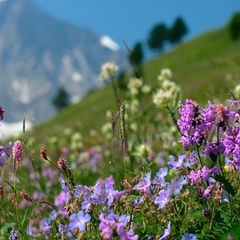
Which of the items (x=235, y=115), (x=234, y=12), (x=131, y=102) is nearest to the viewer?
(x=235, y=115)

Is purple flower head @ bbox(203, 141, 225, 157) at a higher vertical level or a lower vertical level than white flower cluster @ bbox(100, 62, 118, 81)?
lower

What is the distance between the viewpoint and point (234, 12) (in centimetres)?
7925

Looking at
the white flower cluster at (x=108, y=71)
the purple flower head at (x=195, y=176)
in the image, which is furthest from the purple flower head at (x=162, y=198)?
the white flower cluster at (x=108, y=71)

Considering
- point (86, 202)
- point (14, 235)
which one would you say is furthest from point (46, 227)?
point (86, 202)

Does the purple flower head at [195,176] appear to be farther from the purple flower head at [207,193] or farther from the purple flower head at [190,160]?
the purple flower head at [190,160]

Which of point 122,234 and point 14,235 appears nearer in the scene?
point 122,234

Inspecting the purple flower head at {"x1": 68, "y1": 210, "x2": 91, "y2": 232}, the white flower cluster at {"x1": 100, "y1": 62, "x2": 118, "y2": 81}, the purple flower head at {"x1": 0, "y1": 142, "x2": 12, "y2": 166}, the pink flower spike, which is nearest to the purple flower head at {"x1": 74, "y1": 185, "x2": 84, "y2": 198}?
the pink flower spike

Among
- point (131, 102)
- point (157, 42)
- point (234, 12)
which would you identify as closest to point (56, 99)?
point (157, 42)

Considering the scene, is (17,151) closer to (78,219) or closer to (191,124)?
(78,219)

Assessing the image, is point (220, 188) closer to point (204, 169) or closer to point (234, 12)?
point (204, 169)

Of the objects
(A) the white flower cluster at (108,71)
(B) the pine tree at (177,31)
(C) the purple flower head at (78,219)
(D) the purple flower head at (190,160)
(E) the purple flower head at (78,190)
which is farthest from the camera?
(B) the pine tree at (177,31)

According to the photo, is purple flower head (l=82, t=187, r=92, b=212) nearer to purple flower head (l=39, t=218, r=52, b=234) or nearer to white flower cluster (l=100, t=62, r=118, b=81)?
purple flower head (l=39, t=218, r=52, b=234)

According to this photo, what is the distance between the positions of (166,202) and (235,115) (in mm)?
473

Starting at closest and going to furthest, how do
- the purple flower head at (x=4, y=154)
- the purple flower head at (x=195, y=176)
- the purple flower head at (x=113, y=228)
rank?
1. the purple flower head at (x=113, y=228)
2. the purple flower head at (x=195, y=176)
3. the purple flower head at (x=4, y=154)
